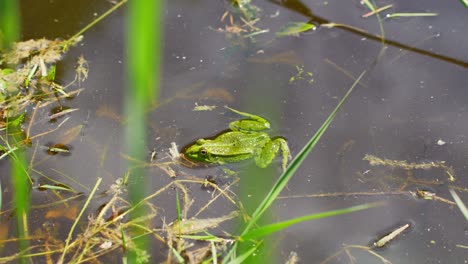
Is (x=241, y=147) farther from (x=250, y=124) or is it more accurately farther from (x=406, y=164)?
(x=406, y=164)

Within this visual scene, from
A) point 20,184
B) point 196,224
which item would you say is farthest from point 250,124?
point 20,184

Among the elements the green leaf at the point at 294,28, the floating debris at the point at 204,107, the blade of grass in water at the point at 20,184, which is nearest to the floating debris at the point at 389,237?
Answer: the floating debris at the point at 204,107

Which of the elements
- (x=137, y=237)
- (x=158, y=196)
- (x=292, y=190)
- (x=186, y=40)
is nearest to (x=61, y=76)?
(x=186, y=40)

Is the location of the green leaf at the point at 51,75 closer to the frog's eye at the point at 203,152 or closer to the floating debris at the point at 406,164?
the frog's eye at the point at 203,152

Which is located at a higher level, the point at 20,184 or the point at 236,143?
the point at 20,184

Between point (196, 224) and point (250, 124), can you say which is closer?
point (196, 224)

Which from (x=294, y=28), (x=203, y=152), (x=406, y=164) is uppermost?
(x=294, y=28)

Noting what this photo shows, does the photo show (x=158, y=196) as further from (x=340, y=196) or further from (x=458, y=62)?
(x=458, y=62)
